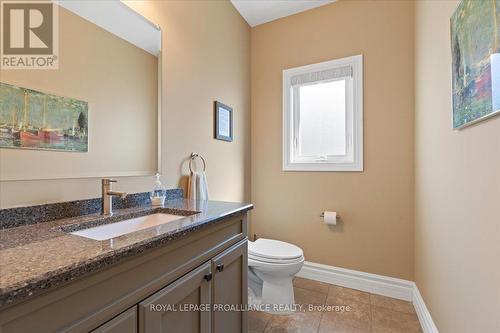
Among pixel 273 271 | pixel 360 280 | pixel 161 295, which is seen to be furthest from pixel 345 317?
pixel 161 295

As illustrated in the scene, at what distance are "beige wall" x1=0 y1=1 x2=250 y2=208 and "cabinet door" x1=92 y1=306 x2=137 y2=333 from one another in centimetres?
60

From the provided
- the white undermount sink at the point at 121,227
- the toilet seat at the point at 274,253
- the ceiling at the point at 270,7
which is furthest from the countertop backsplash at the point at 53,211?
the ceiling at the point at 270,7

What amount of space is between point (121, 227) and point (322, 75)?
81.7 inches

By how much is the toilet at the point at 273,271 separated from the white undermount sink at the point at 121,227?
81cm

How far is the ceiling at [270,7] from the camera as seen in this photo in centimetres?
222

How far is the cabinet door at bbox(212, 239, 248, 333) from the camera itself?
3.55 feet

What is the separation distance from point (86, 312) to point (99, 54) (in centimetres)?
112

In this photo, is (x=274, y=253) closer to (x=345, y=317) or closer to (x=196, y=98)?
(x=345, y=317)

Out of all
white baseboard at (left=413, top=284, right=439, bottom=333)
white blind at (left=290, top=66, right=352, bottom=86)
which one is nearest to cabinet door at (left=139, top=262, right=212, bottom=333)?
white baseboard at (left=413, top=284, right=439, bottom=333)

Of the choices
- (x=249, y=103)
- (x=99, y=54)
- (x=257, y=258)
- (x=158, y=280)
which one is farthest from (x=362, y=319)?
(x=99, y=54)

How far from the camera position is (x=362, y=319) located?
1703 millimetres

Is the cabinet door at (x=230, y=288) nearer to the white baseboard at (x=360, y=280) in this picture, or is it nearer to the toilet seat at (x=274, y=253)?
the toilet seat at (x=274, y=253)

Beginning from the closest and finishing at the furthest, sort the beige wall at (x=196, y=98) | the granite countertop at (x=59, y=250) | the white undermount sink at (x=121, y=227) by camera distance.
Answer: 1. the granite countertop at (x=59, y=250)
2. the white undermount sink at (x=121, y=227)
3. the beige wall at (x=196, y=98)

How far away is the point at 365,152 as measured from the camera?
2.10 m
